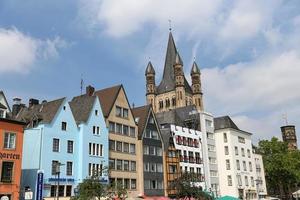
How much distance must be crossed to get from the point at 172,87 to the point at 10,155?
387ft

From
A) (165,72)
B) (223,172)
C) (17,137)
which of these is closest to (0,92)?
(17,137)

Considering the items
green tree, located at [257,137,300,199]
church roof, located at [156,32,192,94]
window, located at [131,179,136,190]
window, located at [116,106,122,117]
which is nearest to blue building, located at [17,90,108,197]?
window, located at [116,106,122,117]

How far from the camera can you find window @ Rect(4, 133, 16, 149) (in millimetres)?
47500

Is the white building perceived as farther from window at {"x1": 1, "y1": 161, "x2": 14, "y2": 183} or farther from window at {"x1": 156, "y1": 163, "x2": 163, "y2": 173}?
window at {"x1": 1, "y1": 161, "x2": 14, "y2": 183}

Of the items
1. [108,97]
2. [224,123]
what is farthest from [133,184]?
[224,123]

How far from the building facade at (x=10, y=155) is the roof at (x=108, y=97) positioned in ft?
54.6

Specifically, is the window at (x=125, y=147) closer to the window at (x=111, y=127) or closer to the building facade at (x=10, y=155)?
the window at (x=111, y=127)

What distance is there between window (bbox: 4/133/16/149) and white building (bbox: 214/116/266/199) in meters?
49.5

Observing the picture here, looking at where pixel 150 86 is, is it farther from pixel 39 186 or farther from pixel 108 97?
pixel 39 186

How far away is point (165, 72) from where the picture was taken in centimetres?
16700

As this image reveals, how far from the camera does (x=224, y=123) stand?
91.7m

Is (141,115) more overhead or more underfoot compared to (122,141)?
more overhead

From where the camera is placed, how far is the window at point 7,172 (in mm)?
46631

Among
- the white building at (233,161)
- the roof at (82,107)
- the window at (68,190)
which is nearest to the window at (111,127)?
the roof at (82,107)
